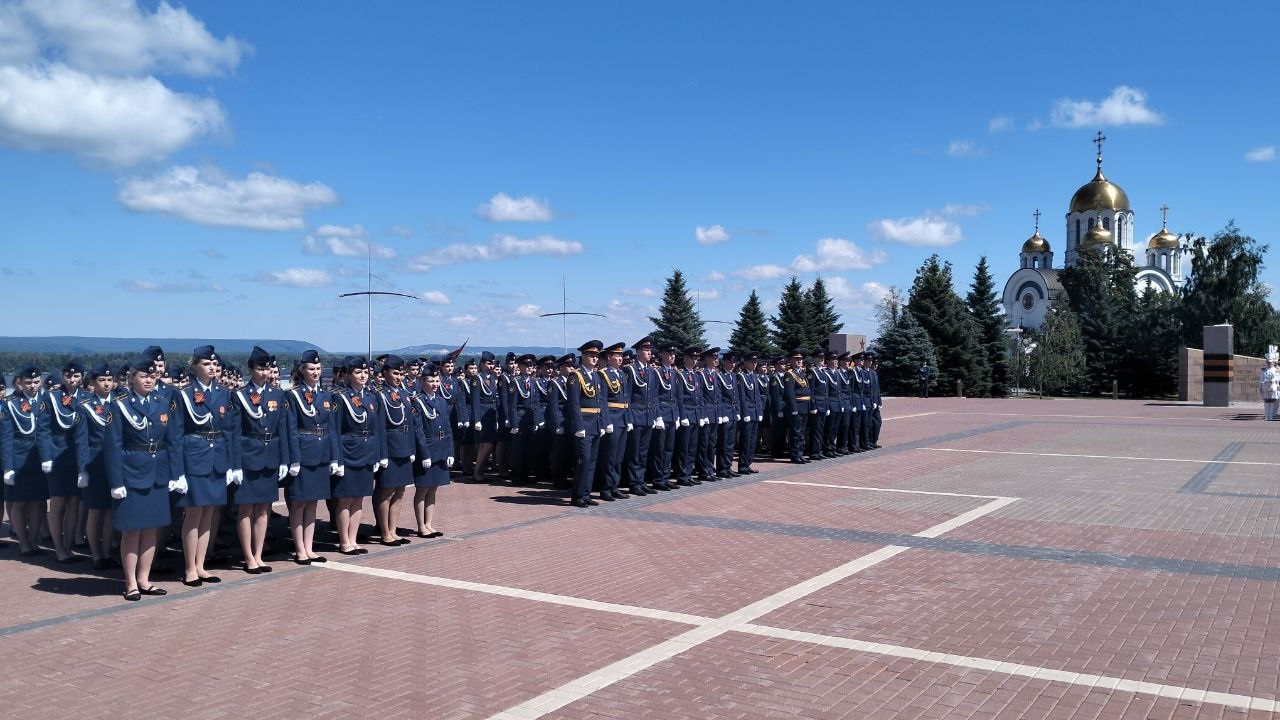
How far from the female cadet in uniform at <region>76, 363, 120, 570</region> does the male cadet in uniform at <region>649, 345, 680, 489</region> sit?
623 cm

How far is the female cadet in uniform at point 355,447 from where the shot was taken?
26.3ft

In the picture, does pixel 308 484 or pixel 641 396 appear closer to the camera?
pixel 308 484

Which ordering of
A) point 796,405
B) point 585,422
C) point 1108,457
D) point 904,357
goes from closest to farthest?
point 585,422 < point 796,405 < point 1108,457 < point 904,357

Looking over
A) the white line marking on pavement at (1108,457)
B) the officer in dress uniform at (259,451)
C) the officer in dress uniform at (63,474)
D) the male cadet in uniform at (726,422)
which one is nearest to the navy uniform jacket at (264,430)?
the officer in dress uniform at (259,451)

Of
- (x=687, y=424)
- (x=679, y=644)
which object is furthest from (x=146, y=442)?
(x=687, y=424)

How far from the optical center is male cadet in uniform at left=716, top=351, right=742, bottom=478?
12938 millimetres

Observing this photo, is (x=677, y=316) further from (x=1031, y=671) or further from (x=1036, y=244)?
(x=1036, y=244)

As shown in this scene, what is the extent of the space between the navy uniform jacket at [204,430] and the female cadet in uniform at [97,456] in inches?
17.5

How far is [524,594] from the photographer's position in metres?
6.55

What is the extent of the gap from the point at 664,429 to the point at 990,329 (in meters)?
35.2

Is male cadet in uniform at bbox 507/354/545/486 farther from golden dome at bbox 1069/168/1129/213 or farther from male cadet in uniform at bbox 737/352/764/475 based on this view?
golden dome at bbox 1069/168/1129/213

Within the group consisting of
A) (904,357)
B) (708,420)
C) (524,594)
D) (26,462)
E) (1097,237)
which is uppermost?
(1097,237)

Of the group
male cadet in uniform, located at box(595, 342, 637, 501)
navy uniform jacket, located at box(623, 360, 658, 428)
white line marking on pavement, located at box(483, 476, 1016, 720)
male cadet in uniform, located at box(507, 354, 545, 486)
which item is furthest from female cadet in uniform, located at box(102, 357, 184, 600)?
male cadet in uniform, located at box(507, 354, 545, 486)

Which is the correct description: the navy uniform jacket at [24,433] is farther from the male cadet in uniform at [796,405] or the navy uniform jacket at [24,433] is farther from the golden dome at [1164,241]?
the golden dome at [1164,241]
